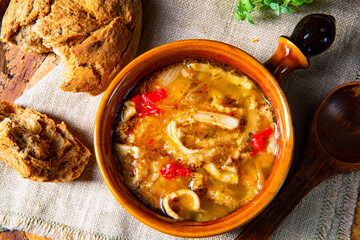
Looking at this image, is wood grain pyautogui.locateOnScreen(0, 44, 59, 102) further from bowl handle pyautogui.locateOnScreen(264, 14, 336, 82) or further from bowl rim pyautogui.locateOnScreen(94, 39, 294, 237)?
bowl handle pyautogui.locateOnScreen(264, 14, 336, 82)

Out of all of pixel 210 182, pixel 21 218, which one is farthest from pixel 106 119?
pixel 21 218

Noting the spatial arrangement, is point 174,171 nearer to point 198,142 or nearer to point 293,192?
point 198,142

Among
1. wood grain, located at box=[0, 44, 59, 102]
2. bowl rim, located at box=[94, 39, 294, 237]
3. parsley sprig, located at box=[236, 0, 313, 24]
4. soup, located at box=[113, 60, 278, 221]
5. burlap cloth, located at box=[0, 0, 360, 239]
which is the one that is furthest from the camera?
wood grain, located at box=[0, 44, 59, 102]

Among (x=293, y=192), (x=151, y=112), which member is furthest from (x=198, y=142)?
(x=293, y=192)

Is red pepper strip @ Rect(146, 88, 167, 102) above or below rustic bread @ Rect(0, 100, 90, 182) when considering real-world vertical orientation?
above

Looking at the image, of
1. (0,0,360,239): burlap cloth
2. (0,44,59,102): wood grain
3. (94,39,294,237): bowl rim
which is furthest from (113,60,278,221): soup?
(0,44,59,102): wood grain

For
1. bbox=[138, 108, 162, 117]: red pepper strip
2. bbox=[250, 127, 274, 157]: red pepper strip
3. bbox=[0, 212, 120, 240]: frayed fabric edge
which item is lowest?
bbox=[0, 212, 120, 240]: frayed fabric edge
